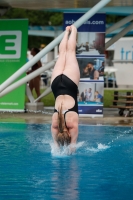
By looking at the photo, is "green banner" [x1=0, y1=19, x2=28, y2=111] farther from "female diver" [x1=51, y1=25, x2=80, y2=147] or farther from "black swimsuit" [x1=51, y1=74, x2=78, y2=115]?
"black swimsuit" [x1=51, y1=74, x2=78, y2=115]

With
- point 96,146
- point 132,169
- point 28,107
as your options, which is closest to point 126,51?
point 28,107

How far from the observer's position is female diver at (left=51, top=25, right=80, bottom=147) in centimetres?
1037

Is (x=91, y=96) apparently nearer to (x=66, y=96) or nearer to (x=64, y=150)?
(x=66, y=96)

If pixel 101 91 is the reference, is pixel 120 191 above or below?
below

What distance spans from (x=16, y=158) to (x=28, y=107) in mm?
9315

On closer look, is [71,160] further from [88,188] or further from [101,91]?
[101,91]

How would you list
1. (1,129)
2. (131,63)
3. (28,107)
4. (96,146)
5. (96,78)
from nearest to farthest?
1. (96,146)
2. (1,129)
3. (96,78)
4. (28,107)
5. (131,63)

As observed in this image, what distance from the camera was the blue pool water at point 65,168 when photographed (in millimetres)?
7680

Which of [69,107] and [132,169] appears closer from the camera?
[132,169]

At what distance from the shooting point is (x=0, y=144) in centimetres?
1195

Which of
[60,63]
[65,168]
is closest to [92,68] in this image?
[60,63]

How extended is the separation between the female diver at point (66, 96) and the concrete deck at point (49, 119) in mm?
5326

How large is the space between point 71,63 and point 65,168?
238cm

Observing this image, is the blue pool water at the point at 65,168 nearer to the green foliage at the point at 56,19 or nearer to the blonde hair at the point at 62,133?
the blonde hair at the point at 62,133
